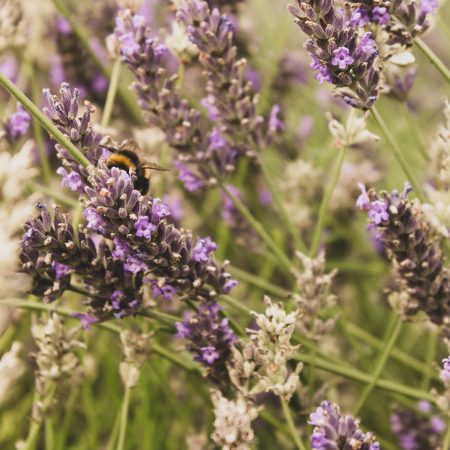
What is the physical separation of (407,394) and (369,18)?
0.59m

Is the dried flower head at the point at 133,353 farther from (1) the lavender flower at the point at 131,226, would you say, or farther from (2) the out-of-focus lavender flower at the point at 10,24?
(2) the out-of-focus lavender flower at the point at 10,24

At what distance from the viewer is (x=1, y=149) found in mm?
1228

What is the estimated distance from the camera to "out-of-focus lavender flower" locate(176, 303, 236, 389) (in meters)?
1.02

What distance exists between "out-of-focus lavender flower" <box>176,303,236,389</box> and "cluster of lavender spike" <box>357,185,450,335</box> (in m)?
0.25

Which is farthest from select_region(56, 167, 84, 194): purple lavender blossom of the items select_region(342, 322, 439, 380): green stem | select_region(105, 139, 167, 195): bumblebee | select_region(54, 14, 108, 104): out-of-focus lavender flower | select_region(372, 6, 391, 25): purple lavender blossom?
select_region(54, 14, 108, 104): out-of-focus lavender flower

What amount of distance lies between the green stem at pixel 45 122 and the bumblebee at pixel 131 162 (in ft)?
0.46

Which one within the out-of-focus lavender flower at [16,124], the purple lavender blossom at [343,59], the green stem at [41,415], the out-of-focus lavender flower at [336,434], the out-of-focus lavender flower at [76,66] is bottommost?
the green stem at [41,415]

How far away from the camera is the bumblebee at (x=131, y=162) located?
42.8 inches

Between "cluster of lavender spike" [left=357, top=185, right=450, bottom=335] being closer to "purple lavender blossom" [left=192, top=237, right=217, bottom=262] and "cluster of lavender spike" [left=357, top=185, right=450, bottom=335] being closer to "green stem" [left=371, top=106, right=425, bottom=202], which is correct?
"green stem" [left=371, top=106, right=425, bottom=202]

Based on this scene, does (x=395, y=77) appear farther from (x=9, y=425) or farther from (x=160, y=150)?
(x=9, y=425)

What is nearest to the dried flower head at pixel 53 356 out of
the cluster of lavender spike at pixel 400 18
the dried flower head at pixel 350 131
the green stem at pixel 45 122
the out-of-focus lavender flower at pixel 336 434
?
the green stem at pixel 45 122

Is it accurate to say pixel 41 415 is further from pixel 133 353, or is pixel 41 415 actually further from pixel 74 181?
pixel 74 181

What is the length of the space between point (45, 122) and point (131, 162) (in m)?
0.24

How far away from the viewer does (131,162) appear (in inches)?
43.6
